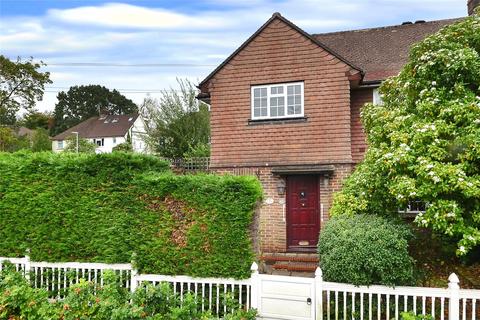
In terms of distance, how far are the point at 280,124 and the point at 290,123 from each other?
1.02ft

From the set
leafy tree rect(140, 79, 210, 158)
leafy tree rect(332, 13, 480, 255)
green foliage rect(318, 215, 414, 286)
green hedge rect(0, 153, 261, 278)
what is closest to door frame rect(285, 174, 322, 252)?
leafy tree rect(332, 13, 480, 255)

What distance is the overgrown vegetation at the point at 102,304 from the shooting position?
18.5 ft

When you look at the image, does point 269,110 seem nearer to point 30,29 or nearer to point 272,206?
point 272,206

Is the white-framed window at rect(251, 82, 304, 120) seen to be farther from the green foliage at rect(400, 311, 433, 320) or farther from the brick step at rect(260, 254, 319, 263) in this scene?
the green foliage at rect(400, 311, 433, 320)

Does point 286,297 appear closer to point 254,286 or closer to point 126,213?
point 254,286

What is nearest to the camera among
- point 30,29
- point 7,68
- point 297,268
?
point 30,29

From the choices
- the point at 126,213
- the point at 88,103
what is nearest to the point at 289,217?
the point at 126,213

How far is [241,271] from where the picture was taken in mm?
6590

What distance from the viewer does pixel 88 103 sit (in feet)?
223

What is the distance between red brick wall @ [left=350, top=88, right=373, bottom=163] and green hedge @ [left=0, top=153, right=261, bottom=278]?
19.1ft

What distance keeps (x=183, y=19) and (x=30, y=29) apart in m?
3.67

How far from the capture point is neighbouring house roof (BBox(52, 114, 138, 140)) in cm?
5259

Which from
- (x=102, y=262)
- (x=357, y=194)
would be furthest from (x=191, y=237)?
(x=357, y=194)

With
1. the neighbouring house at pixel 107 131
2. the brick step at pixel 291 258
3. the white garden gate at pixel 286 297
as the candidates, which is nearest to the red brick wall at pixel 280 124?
the brick step at pixel 291 258
